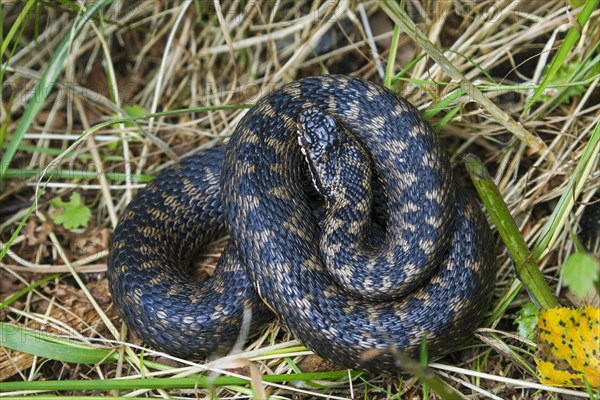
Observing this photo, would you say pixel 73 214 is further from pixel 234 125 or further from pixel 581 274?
pixel 581 274

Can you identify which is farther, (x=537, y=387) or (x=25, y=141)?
(x=25, y=141)

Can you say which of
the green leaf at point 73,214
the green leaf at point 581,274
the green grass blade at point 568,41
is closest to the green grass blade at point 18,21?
the green leaf at point 73,214

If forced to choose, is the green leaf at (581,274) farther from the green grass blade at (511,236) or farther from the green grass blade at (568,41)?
the green grass blade at (568,41)

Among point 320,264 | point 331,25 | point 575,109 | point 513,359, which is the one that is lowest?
point 513,359

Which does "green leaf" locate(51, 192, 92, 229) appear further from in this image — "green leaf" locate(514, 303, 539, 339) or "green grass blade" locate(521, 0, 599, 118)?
"green grass blade" locate(521, 0, 599, 118)

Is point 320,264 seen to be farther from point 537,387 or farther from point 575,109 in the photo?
point 575,109

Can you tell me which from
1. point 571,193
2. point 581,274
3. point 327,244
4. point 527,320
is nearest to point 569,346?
point 527,320

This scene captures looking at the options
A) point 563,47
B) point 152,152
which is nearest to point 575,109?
point 563,47
